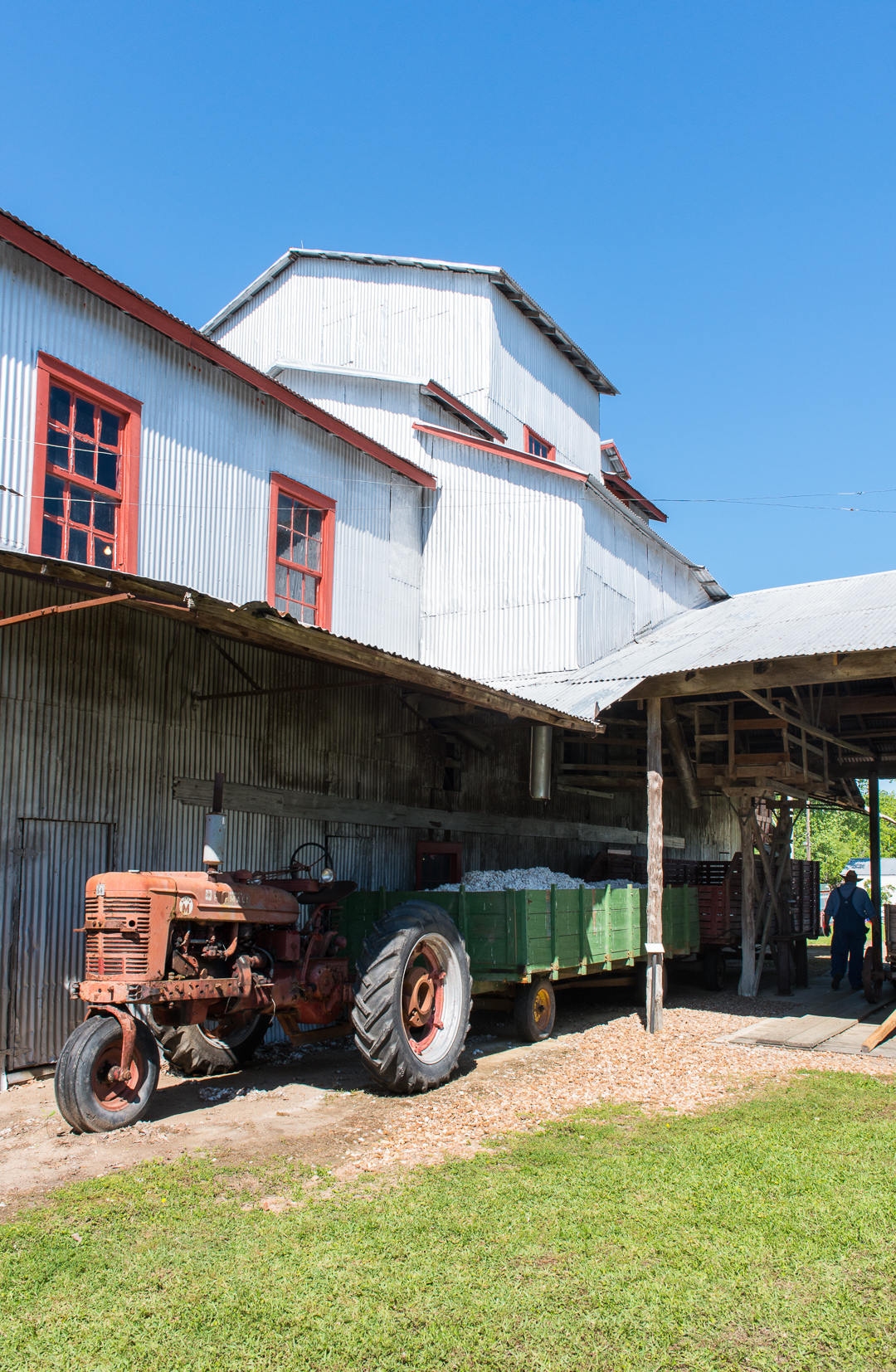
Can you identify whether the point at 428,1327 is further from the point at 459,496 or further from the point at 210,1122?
the point at 459,496

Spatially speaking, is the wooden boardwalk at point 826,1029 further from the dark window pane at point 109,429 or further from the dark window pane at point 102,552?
the dark window pane at point 109,429

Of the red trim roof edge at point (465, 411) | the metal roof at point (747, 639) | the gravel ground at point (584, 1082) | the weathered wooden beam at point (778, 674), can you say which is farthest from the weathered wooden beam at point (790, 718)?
the red trim roof edge at point (465, 411)

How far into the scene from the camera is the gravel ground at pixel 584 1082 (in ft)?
21.3

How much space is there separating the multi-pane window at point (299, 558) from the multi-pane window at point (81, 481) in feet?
8.48

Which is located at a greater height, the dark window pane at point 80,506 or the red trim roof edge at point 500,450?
the red trim roof edge at point 500,450

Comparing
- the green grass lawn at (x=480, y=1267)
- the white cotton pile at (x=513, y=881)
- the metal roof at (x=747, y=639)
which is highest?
the metal roof at (x=747, y=639)

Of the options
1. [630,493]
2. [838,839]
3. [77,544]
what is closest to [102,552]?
[77,544]

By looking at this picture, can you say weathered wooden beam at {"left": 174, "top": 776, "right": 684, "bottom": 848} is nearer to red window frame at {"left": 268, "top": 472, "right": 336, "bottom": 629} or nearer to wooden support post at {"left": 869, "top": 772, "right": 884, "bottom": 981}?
red window frame at {"left": 268, "top": 472, "right": 336, "bottom": 629}

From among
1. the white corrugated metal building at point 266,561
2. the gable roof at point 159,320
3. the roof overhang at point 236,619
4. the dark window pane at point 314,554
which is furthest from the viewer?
the dark window pane at point 314,554

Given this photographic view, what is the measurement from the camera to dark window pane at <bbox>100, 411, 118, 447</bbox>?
1016 centimetres

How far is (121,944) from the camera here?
6594 mm

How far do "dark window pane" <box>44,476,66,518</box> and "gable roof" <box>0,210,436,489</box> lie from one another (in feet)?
6.62

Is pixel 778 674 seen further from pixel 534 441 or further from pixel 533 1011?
pixel 534 441

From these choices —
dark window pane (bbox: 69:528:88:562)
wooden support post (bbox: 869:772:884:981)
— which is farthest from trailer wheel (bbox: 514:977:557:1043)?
wooden support post (bbox: 869:772:884:981)
